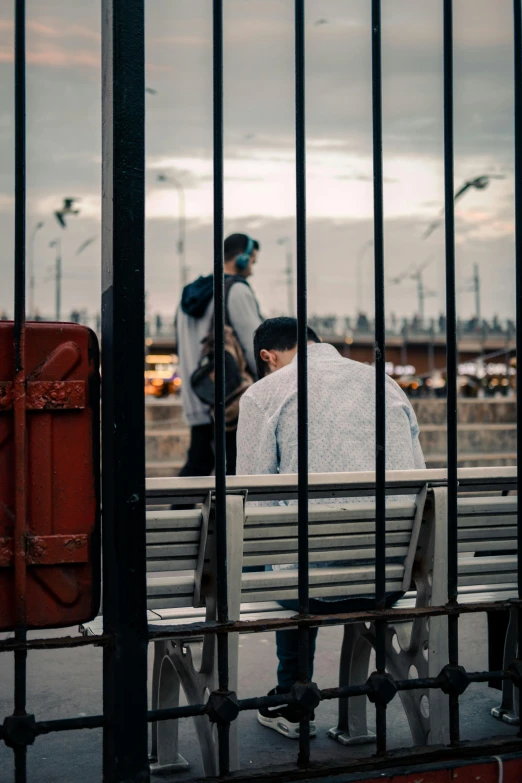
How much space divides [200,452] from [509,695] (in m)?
3.08

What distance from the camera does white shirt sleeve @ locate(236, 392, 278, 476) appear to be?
12.0ft

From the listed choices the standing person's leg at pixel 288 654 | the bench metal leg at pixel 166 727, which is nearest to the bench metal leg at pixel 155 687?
the bench metal leg at pixel 166 727

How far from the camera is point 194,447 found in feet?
21.3

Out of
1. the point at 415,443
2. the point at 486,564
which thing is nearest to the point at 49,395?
the point at 486,564

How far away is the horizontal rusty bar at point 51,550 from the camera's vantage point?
2230 millimetres

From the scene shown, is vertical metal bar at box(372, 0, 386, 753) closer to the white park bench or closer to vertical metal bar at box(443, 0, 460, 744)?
vertical metal bar at box(443, 0, 460, 744)

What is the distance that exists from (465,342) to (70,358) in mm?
85279

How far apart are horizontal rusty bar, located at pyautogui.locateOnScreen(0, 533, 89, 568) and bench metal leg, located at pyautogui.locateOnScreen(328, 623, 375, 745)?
1.49 metres

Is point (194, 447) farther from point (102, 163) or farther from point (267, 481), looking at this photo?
point (102, 163)

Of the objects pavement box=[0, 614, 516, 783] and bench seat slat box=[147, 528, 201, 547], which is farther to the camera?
pavement box=[0, 614, 516, 783]

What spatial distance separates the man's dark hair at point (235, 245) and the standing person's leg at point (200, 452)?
44.7 inches

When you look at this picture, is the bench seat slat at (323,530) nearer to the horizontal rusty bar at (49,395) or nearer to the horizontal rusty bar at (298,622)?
the horizontal rusty bar at (298,622)

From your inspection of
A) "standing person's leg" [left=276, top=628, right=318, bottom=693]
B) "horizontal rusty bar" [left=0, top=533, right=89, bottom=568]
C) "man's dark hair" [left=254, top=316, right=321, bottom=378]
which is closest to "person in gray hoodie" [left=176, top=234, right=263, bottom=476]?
"man's dark hair" [left=254, top=316, right=321, bottom=378]

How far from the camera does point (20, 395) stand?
2238mm
